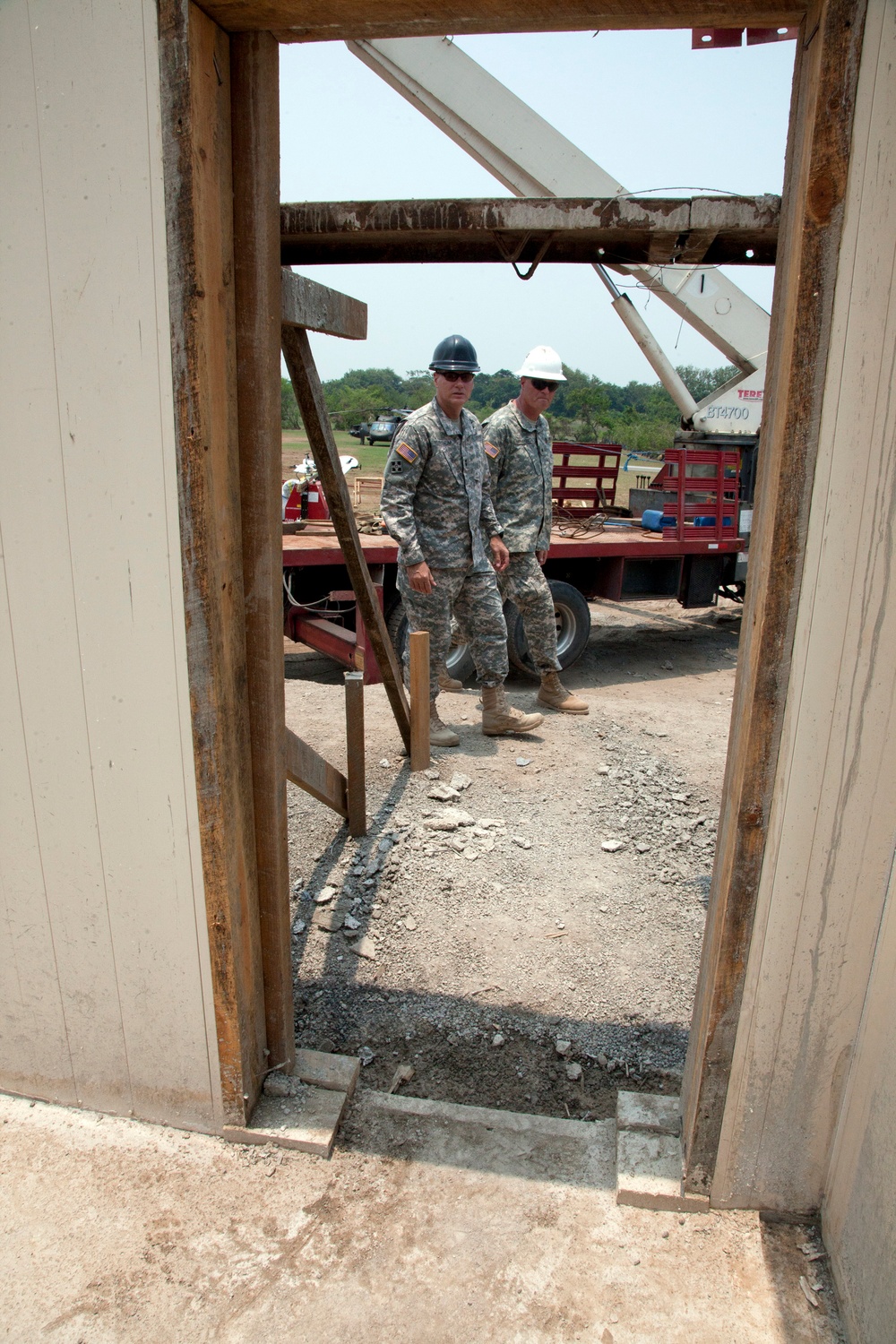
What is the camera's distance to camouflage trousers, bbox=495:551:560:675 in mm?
5219

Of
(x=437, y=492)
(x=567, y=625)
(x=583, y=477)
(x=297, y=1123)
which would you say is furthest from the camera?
(x=583, y=477)

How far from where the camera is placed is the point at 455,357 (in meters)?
4.24

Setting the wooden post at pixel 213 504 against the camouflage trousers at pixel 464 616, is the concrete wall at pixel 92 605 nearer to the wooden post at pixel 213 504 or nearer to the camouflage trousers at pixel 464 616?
the wooden post at pixel 213 504

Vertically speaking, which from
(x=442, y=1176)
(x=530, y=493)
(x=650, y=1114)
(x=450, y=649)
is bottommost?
(x=442, y=1176)

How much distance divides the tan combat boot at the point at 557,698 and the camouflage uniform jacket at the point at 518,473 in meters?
0.84

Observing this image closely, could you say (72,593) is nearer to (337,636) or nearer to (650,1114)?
(650,1114)

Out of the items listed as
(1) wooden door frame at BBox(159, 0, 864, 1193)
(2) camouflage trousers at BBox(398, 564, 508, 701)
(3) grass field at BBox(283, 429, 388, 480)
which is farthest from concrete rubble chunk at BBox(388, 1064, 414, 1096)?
(3) grass field at BBox(283, 429, 388, 480)

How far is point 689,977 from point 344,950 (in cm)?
118

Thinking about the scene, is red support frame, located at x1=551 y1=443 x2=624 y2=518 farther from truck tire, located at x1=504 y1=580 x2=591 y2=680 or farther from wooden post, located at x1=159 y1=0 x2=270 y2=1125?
wooden post, located at x1=159 y1=0 x2=270 y2=1125

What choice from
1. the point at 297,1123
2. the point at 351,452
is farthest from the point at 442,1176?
the point at 351,452

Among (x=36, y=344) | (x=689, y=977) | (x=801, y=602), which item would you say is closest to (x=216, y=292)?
(x=36, y=344)

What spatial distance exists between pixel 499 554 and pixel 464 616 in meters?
0.41

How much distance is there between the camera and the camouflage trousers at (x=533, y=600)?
5219 mm

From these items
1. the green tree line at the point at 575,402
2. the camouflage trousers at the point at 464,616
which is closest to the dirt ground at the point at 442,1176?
the camouflage trousers at the point at 464,616
